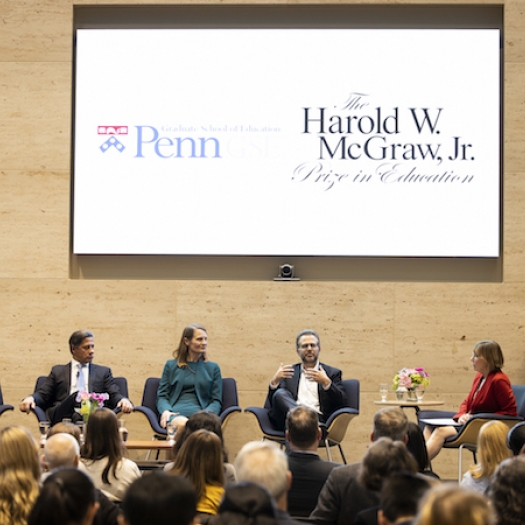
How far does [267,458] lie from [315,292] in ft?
16.6

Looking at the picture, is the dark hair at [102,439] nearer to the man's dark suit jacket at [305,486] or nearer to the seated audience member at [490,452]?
the man's dark suit jacket at [305,486]

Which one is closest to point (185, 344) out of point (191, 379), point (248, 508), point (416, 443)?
point (191, 379)

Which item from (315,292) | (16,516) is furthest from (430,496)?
(315,292)

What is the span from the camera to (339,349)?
7887 mm

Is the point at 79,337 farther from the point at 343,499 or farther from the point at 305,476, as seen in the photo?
the point at 343,499

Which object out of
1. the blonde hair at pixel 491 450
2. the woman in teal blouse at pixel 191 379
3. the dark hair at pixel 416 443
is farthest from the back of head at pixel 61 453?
the woman in teal blouse at pixel 191 379

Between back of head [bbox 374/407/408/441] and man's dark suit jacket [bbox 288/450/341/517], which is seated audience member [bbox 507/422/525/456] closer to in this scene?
back of head [bbox 374/407/408/441]

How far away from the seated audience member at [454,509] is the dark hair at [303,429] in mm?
2242

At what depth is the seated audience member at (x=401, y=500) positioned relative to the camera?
2381 mm

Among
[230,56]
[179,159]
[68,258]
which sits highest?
[230,56]

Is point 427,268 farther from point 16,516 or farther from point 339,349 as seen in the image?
point 16,516

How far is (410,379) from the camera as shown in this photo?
718 centimetres

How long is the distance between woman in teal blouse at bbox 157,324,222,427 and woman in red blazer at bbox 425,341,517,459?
1855 mm

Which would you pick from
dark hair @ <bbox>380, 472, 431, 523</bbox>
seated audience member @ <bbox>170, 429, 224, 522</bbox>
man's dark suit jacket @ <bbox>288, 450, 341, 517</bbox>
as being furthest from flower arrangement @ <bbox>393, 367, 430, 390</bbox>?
dark hair @ <bbox>380, 472, 431, 523</bbox>
